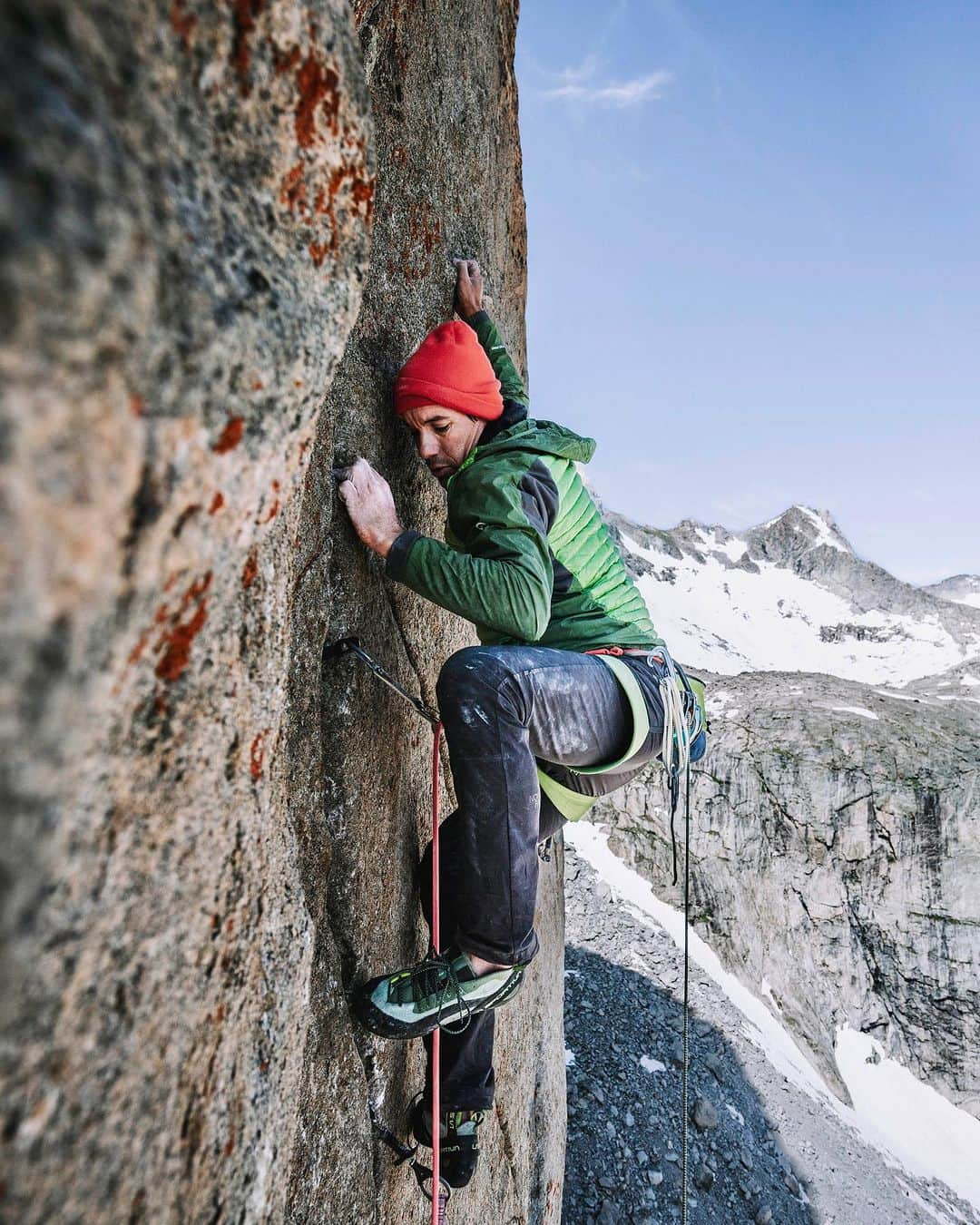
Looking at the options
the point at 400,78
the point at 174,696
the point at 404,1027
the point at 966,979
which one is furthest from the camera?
the point at 966,979

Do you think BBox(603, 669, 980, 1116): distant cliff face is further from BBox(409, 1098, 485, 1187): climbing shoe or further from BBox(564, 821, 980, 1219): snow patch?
BBox(409, 1098, 485, 1187): climbing shoe

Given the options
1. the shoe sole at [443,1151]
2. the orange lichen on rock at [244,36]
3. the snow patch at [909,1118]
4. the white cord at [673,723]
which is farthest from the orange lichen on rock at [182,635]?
the snow patch at [909,1118]

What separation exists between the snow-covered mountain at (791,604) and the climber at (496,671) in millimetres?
40819

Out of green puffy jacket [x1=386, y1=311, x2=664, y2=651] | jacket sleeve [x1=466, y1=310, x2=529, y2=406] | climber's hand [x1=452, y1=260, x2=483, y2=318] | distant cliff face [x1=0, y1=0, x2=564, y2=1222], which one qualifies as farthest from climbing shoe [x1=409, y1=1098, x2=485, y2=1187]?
climber's hand [x1=452, y1=260, x2=483, y2=318]

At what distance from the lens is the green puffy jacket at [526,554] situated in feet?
7.99

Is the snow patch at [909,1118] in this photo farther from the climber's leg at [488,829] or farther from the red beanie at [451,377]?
the red beanie at [451,377]

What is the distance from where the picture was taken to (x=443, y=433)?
298 cm

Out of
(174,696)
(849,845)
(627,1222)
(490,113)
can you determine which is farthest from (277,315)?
(849,845)

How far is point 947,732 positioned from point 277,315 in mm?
18841

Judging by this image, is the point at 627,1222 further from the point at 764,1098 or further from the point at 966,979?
the point at 966,979

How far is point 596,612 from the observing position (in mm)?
3012

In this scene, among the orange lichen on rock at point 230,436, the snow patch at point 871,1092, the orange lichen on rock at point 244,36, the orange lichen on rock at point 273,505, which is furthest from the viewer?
the snow patch at point 871,1092

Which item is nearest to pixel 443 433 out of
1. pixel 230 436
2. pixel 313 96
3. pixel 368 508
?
pixel 368 508

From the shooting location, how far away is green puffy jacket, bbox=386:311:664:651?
2.44m
